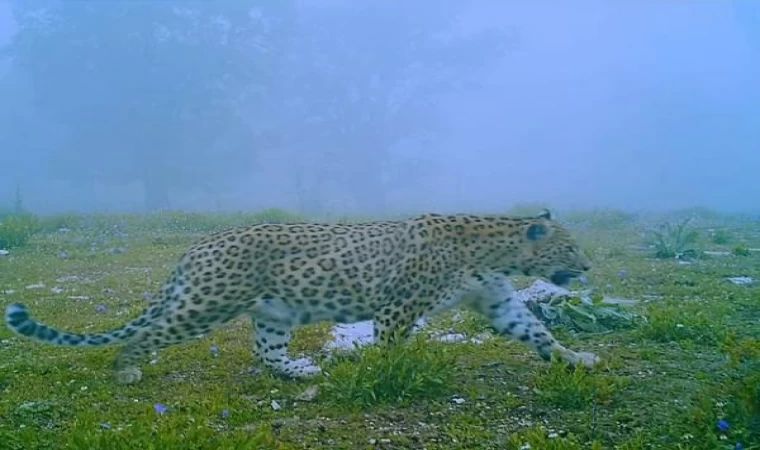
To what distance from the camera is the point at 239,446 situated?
3.17 metres

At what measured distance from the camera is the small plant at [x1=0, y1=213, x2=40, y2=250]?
9.57 meters

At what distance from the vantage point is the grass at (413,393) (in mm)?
3369

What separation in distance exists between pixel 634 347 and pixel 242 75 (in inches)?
343

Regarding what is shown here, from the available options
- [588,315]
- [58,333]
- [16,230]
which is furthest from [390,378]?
[16,230]

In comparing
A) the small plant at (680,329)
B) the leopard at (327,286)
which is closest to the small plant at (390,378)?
the leopard at (327,286)

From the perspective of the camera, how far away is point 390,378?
404cm

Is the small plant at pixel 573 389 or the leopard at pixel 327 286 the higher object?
the leopard at pixel 327 286

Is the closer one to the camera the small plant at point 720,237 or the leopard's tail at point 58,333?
the leopard's tail at point 58,333

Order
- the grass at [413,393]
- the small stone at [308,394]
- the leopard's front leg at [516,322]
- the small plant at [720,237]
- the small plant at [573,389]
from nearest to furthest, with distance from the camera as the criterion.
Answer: the grass at [413,393], the small plant at [573,389], the small stone at [308,394], the leopard's front leg at [516,322], the small plant at [720,237]

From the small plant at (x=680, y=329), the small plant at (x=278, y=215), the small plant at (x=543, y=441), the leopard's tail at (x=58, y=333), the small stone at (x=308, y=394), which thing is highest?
the small plant at (x=278, y=215)

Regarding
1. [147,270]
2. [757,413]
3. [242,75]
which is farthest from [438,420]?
[242,75]

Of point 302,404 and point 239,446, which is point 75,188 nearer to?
point 302,404

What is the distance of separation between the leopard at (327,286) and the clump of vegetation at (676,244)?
4621 millimetres

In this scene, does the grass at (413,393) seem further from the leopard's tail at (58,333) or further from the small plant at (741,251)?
the small plant at (741,251)
